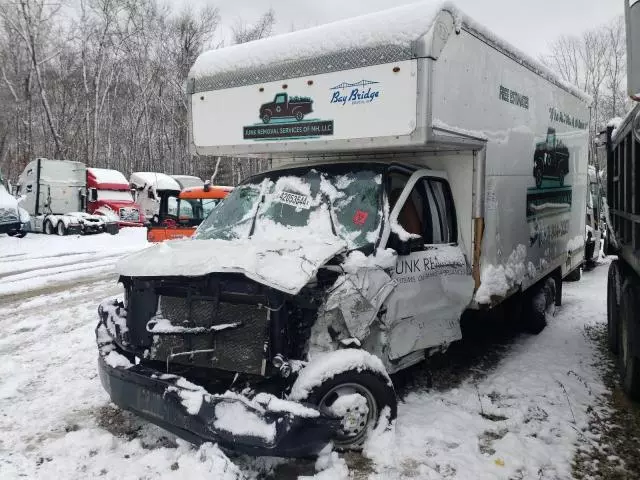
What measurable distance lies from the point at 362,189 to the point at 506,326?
414 cm

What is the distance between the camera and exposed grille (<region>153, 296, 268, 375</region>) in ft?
12.5

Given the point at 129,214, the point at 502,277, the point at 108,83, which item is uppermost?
the point at 108,83

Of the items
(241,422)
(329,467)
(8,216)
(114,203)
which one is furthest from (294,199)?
(114,203)

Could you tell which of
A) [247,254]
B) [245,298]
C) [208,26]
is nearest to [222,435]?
[245,298]

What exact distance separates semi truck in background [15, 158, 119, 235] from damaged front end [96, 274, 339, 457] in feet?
62.8

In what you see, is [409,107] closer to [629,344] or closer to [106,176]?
[629,344]

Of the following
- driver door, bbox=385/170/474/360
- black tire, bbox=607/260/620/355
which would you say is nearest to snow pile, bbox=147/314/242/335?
driver door, bbox=385/170/474/360

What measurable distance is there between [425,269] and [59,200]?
882 inches

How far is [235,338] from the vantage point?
386 centimetres

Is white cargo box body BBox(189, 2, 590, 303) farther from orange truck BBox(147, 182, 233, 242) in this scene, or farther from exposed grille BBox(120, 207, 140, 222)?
exposed grille BBox(120, 207, 140, 222)

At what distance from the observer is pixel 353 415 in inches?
157

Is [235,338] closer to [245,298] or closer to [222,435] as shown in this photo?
[245,298]

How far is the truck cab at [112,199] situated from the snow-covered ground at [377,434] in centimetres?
1801

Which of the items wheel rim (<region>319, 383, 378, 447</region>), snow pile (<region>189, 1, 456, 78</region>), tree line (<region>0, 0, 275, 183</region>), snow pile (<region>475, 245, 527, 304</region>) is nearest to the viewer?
wheel rim (<region>319, 383, 378, 447</region>)
